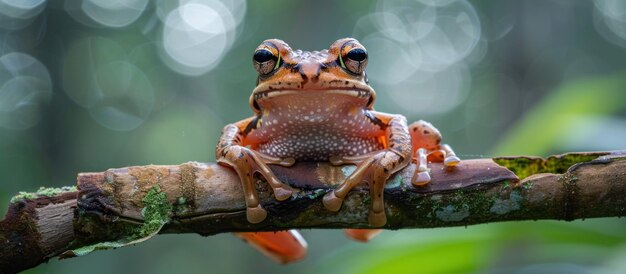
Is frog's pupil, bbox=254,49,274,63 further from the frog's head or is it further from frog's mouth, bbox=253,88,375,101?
frog's mouth, bbox=253,88,375,101

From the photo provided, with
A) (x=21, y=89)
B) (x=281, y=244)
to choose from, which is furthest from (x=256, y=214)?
(x=21, y=89)

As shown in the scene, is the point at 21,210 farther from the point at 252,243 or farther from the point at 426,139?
the point at 426,139

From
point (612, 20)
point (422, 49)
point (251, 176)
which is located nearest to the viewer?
point (251, 176)

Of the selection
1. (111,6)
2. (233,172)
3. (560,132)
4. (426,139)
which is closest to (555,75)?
(560,132)

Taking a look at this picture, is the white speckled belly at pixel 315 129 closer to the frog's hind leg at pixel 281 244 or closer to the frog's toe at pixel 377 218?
the frog's toe at pixel 377 218

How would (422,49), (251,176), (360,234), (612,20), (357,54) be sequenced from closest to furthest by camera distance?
(251,176) → (357,54) → (360,234) → (612,20) → (422,49)

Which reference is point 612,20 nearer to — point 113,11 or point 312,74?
point 113,11

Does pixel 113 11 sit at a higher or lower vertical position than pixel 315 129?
higher
